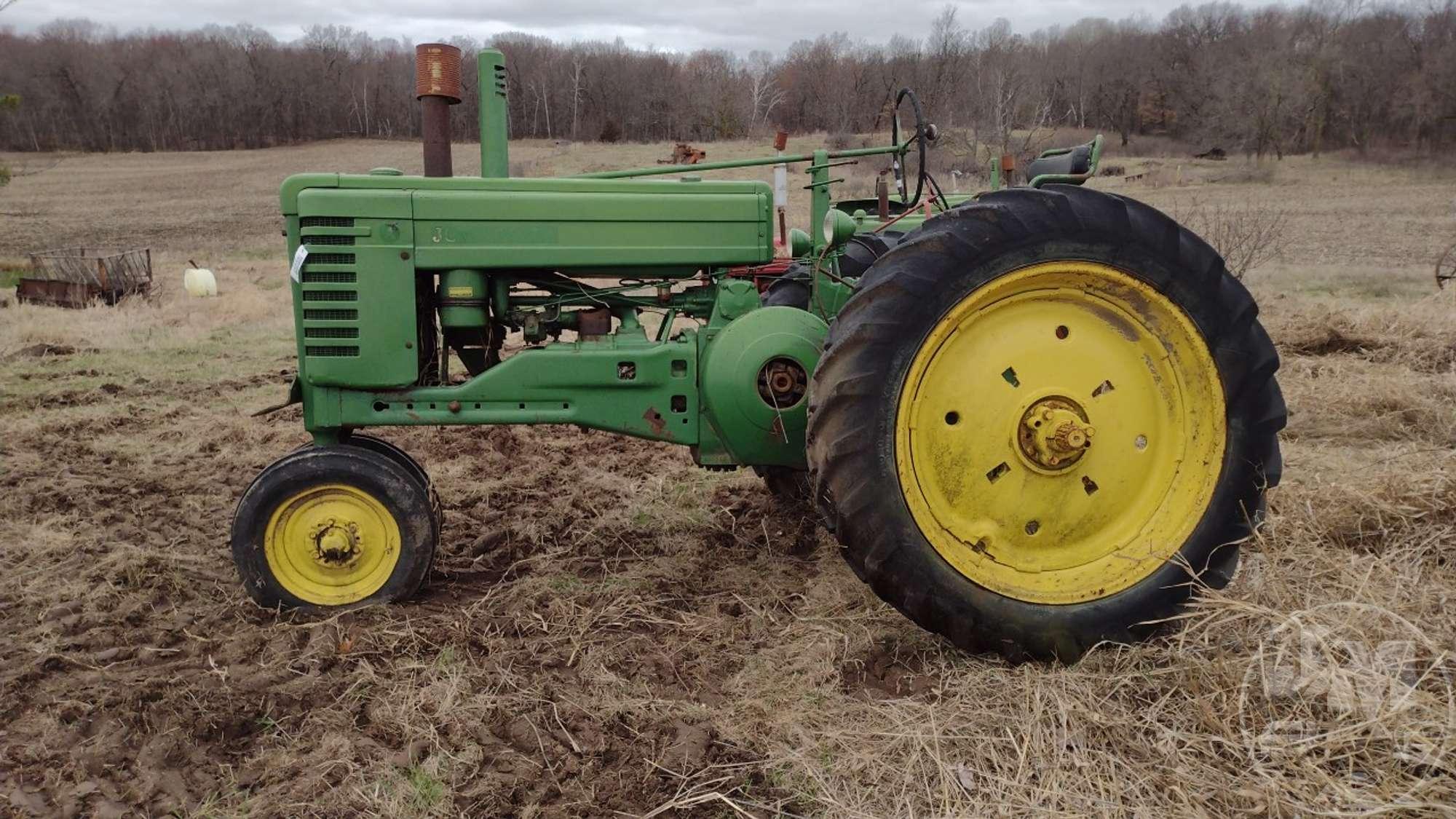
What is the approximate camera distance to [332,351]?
130 inches

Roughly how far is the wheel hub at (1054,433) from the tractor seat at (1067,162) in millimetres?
1909

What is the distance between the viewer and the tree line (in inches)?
1706

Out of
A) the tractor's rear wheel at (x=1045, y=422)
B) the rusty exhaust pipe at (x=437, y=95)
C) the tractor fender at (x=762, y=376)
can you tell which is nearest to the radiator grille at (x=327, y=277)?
the rusty exhaust pipe at (x=437, y=95)

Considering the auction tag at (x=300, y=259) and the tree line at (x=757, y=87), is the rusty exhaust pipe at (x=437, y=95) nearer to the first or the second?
the auction tag at (x=300, y=259)

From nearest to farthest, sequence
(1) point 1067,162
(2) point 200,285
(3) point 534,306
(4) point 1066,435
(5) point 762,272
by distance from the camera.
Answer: (4) point 1066,435 < (3) point 534,306 < (5) point 762,272 < (1) point 1067,162 < (2) point 200,285

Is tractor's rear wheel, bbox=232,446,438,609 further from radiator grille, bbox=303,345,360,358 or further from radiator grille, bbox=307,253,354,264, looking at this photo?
radiator grille, bbox=307,253,354,264

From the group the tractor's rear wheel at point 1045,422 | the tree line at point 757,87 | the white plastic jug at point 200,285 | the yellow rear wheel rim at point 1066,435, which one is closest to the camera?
the tractor's rear wheel at point 1045,422

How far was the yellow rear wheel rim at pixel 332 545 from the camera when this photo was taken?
3236 millimetres

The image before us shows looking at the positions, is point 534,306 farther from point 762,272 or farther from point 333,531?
point 762,272

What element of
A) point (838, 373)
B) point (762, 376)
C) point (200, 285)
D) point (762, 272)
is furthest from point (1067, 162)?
point (200, 285)

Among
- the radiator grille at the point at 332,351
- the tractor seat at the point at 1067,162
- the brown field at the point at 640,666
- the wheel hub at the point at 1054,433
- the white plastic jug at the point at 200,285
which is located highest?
the tractor seat at the point at 1067,162

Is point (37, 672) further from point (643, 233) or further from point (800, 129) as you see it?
point (800, 129)

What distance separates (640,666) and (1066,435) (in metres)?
1.42

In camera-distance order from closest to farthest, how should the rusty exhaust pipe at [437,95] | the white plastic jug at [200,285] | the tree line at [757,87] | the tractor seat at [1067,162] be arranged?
the rusty exhaust pipe at [437,95]
the tractor seat at [1067,162]
the white plastic jug at [200,285]
the tree line at [757,87]
